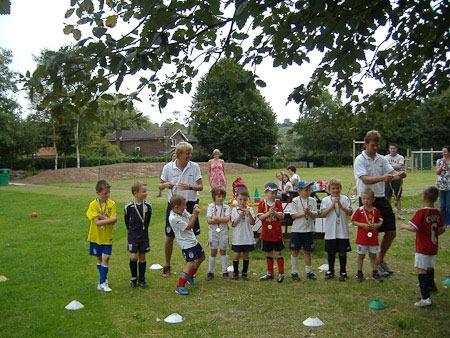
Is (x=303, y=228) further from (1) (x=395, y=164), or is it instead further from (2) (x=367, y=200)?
(1) (x=395, y=164)

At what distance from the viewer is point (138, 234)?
23.9 feet

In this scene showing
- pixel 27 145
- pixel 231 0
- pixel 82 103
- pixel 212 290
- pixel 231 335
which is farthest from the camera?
pixel 27 145

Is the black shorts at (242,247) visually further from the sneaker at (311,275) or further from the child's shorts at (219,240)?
the sneaker at (311,275)

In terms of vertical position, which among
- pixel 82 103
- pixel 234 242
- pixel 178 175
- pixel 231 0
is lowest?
pixel 234 242

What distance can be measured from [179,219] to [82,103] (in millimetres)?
3363

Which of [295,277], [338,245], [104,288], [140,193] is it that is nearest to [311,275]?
[295,277]

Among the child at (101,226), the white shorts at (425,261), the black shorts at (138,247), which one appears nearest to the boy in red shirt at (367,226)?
the white shorts at (425,261)

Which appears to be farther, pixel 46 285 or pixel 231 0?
pixel 46 285

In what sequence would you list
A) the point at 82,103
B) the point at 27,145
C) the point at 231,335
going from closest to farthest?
the point at 82,103, the point at 231,335, the point at 27,145

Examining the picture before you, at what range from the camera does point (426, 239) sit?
6164 mm

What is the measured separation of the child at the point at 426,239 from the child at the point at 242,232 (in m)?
2.35

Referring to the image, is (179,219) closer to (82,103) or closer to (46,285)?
(46,285)

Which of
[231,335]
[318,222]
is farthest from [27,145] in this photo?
[231,335]

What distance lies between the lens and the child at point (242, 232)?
7.71 m
